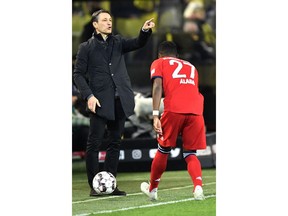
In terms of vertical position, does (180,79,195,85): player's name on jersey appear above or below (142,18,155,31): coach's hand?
below

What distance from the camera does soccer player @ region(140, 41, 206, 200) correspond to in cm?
908

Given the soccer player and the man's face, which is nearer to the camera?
the soccer player

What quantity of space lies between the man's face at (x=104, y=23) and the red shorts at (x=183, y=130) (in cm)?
102

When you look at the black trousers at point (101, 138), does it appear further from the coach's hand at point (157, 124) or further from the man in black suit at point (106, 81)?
the coach's hand at point (157, 124)

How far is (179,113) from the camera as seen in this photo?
359 inches

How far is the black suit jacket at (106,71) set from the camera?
9.62m

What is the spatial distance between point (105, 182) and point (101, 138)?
0.43m

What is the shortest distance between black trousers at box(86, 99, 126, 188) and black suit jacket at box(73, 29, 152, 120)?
0.11 metres

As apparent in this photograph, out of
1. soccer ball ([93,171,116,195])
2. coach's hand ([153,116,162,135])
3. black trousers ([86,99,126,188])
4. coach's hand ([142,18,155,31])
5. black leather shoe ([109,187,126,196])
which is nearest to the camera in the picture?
coach's hand ([153,116,162,135])

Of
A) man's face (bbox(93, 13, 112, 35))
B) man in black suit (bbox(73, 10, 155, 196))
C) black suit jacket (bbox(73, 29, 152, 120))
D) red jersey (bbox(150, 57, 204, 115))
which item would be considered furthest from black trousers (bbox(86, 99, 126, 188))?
red jersey (bbox(150, 57, 204, 115))

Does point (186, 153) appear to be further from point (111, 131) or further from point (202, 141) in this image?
point (111, 131)

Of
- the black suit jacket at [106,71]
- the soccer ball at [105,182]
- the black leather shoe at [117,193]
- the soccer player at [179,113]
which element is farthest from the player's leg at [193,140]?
the black leather shoe at [117,193]

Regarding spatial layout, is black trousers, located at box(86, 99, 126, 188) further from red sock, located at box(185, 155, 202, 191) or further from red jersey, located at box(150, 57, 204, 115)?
red sock, located at box(185, 155, 202, 191)
